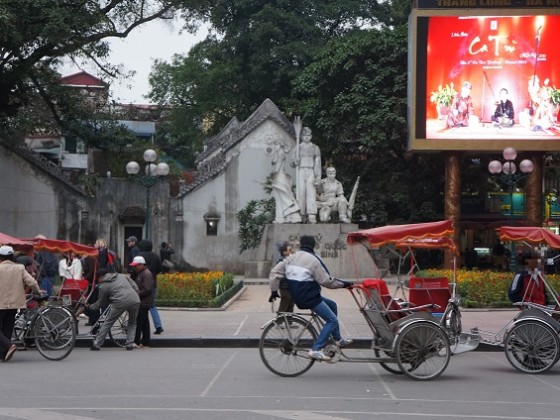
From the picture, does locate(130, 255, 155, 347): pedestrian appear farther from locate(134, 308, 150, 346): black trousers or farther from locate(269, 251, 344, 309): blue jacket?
locate(269, 251, 344, 309): blue jacket

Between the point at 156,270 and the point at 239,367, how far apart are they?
15.6 feet

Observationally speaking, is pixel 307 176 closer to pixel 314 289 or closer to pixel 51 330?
pixel 51 330

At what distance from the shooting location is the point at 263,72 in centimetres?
5503

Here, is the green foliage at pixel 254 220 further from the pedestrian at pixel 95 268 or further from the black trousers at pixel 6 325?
the black trousers at pixel 6 325

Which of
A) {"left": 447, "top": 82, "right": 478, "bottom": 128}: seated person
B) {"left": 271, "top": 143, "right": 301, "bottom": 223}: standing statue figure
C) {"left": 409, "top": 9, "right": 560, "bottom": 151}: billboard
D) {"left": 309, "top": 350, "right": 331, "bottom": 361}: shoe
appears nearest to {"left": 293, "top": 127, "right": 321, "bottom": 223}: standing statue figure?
{"left": 271, "top": 143, "right": 301, "bottom": 223}: standing statue figure

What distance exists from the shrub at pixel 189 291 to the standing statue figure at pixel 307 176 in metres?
12.7

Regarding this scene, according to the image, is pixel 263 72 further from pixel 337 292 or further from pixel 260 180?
pixel 337 292

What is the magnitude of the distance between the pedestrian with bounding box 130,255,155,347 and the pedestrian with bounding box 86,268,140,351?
1.32 ft

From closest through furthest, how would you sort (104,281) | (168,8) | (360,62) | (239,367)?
(239,367), (104,281), (168,8), (360,62)

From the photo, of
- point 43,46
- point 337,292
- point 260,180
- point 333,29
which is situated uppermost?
point 333,29

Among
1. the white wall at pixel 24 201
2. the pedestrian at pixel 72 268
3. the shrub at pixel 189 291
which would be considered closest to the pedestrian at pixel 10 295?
the pedestrian at pixel 72 268

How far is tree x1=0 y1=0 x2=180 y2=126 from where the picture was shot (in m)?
29.9

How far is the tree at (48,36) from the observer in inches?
1176

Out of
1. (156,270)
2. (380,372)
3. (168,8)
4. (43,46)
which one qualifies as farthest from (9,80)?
(380,372)
